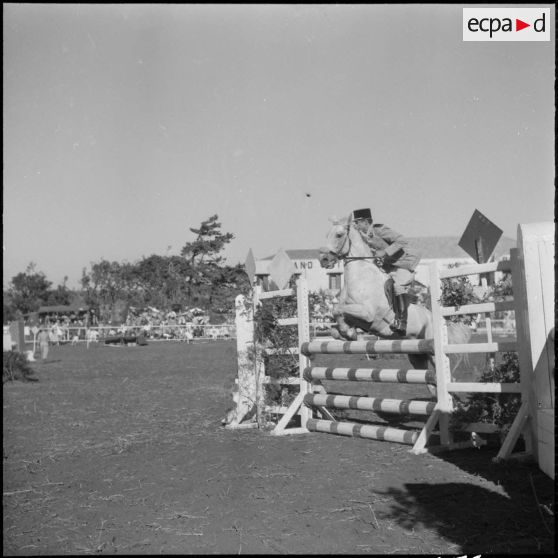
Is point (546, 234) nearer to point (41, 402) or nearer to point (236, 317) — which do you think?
point (236, 317)

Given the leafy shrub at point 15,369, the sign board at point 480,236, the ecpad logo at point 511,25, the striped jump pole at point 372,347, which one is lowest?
the leafy shrub at point 15,369

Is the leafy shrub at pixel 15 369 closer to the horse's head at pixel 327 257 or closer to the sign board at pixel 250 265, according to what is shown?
the sign board at pixel 250 265

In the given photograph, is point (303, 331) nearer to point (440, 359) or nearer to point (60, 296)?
point (440, 359)

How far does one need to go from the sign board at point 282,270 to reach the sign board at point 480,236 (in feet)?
5.80

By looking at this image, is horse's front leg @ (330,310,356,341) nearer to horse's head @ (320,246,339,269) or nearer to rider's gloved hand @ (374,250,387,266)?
horse's head @ (320,246,339,269)

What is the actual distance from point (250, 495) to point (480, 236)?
3884mm

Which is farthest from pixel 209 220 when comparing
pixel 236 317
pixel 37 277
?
pixel 37 277

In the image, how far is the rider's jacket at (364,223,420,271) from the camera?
7.41 metres

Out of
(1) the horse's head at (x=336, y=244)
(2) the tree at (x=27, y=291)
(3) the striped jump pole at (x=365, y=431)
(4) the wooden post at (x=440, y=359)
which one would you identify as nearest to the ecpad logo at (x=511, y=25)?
(4) the wooden post at (x=440, y=359)

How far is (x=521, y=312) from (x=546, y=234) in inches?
28.9

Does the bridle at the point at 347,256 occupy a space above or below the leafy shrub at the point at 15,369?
above

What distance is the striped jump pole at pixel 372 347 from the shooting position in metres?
5.64

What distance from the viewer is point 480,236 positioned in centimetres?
673

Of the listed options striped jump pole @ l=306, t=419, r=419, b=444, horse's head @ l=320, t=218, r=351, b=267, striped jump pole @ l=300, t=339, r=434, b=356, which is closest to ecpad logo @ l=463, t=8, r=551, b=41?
striped jump pole @ l=300, t=339, r=434, b=356
